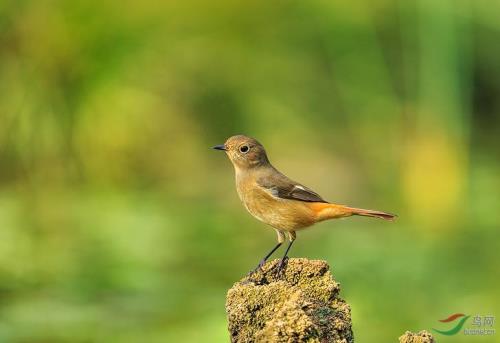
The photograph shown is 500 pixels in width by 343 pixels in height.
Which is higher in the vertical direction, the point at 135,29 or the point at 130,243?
the point at 135,29

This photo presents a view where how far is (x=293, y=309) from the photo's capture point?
336 cm

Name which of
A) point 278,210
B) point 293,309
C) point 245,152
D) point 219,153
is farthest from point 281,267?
point 219,153

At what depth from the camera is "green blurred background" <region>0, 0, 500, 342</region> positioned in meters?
7.38

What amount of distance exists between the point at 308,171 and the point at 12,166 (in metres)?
2.46

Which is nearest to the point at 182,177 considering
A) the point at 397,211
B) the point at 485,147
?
the point at 397,211

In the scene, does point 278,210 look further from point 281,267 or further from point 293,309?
point 293,309

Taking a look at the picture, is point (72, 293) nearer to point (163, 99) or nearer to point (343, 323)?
point (163, 99)

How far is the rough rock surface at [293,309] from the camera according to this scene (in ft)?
11.0

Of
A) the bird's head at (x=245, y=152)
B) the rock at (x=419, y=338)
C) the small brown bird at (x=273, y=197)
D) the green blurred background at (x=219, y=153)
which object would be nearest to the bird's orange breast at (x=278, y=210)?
the small brown bird at (x=273, y=197)

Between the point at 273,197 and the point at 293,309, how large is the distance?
5.22ft

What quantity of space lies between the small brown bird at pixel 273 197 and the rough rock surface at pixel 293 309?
942 mm

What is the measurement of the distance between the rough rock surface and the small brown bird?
94 cm

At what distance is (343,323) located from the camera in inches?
139

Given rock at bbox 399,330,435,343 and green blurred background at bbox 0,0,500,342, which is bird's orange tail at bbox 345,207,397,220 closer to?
rock at bbox 399,330,435,343
